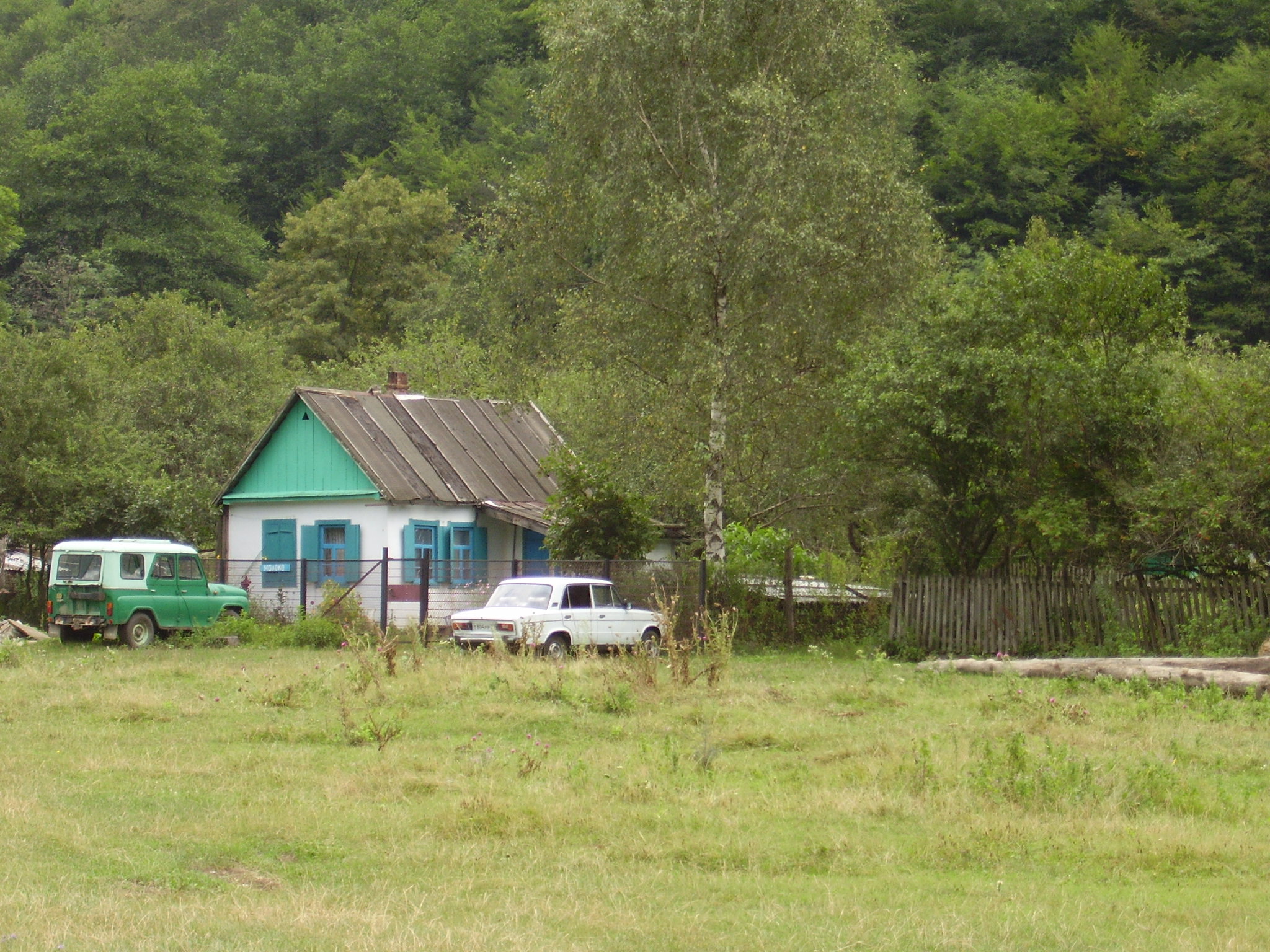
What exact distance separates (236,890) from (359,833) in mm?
1463

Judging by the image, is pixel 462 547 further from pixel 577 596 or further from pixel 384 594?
pixel 577 596

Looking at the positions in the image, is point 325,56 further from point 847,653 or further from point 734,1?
point 847,653

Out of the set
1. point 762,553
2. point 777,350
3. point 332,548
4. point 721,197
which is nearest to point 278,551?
point 332,548

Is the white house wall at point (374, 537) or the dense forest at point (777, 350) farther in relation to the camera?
the white house wall at point (374, 537)

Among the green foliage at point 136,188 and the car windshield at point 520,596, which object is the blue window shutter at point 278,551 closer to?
the car windshield at point 520,596

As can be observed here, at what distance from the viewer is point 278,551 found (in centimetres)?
3064

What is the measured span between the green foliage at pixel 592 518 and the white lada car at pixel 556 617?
11.3 ft

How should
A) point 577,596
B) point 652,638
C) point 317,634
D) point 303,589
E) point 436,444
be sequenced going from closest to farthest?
point 577,596 → point 652,638 → point 317,634 → point 303,589 → point 436,444

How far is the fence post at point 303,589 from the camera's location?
1051 inches

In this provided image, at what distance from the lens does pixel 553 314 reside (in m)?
26.2

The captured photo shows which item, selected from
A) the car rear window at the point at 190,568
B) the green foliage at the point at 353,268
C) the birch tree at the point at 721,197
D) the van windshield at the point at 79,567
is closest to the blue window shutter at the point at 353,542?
the car rear window at the point at 190,568

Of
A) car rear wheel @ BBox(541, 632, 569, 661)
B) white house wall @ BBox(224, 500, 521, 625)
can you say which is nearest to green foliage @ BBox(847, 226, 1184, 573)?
car rear wheel @ BBox(541, 632, 569, 661)

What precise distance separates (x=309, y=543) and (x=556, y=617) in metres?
10.6

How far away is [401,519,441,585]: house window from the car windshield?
19.4 feet
